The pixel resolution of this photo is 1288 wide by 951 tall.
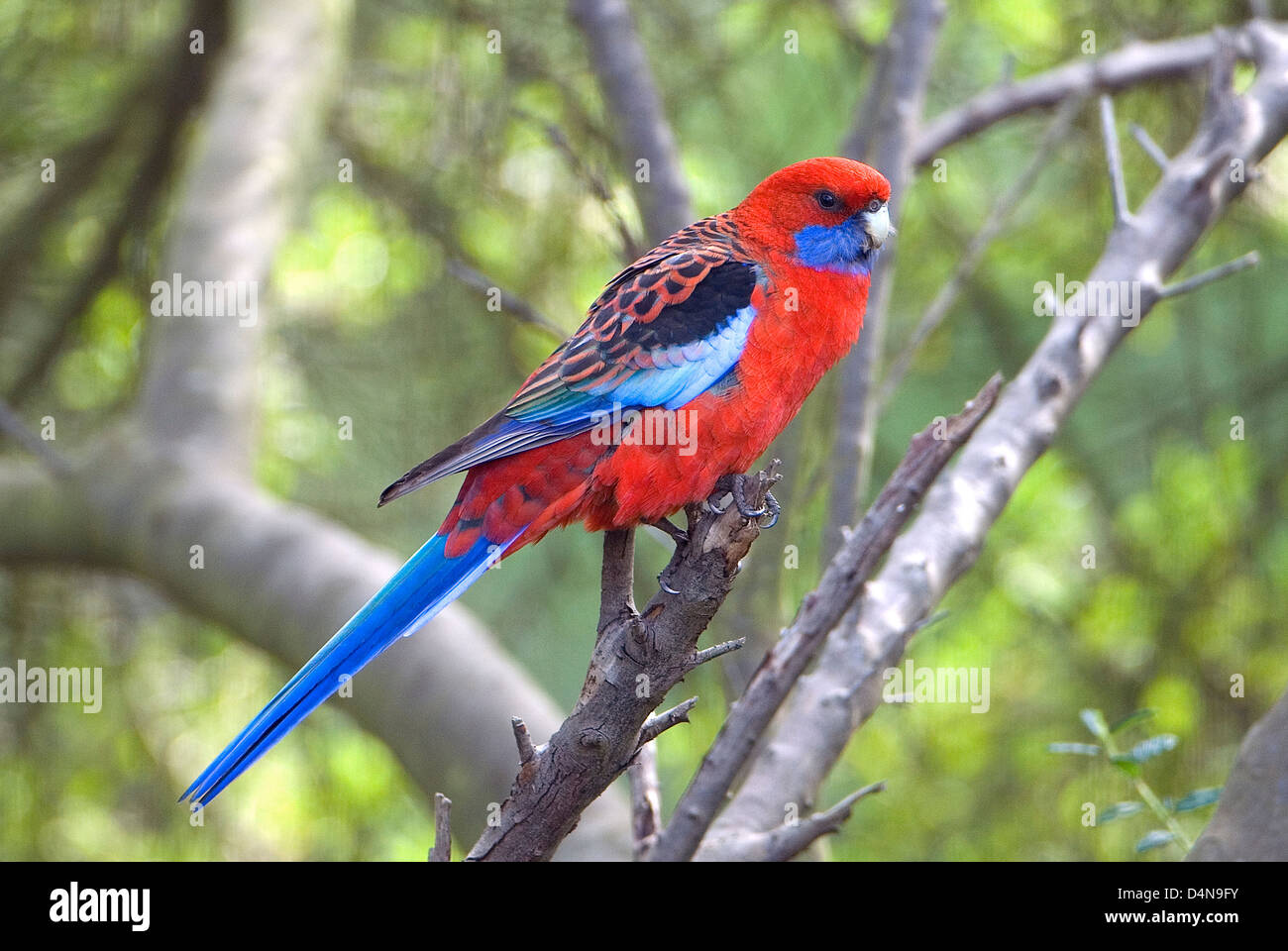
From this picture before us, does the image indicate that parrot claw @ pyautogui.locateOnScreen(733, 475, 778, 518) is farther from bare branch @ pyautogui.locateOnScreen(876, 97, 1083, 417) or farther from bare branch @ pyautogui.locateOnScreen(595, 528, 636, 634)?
bare branch @ pyautogui.locateOnScreen(876, 97, 1083, 417)

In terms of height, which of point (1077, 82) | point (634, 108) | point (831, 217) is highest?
point (1077, 82)

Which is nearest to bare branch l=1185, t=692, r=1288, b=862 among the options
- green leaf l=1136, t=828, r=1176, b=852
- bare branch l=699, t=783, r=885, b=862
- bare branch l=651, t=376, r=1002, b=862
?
green leaf l=1136, t=828, r=1176, b=852

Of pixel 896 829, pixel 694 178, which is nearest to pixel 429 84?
pixel 694 178

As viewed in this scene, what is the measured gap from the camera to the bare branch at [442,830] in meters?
2.31

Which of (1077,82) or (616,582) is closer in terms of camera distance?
(616,582)

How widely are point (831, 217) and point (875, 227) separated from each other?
0.12 m

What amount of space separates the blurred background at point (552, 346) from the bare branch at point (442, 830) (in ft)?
9.95

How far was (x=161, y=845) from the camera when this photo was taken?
6199 mm

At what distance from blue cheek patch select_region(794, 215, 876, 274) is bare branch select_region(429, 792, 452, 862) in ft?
5.83

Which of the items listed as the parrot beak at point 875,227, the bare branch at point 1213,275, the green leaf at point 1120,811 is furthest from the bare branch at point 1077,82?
the green leaf at point 1120,811

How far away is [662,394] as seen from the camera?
303 centimetres

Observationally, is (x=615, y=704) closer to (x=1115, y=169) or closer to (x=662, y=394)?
(x=662, y=394)

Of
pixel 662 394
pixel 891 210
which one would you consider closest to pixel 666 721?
pixel 662 394
